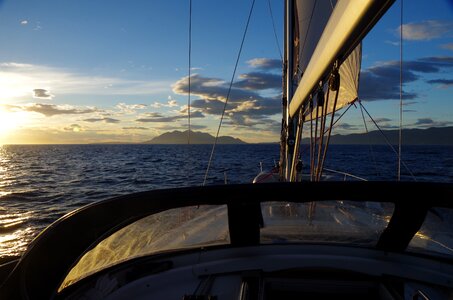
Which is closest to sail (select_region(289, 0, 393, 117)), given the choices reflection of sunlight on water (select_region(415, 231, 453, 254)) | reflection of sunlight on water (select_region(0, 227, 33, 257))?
reflection of sunlight on water (select_region(415, 231, 453, 254))

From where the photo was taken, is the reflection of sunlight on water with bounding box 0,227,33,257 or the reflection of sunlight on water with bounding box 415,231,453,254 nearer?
the reflection of sunlight on water with bounding box 415,231,453,254

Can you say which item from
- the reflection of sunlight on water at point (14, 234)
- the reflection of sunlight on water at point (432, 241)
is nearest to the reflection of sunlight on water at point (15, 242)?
the reflection of sunlight on water at point (14, 234)

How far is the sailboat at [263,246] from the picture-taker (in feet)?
6.32

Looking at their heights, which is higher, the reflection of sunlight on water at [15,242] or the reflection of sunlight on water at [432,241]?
the reflection of sunlight on water at [432,241]

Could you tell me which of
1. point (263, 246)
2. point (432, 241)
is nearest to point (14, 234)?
point (263, 246)

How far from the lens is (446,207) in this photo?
7.75 ft

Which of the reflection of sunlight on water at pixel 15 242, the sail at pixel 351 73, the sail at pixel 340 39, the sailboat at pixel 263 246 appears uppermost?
the sail at pixel 351 73

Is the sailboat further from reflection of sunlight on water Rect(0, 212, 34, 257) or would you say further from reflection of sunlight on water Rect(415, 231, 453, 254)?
reflection of sunlight on water Rect(0, 212, 34, 257)

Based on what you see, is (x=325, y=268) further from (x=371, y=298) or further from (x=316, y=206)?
(x=316, y=206)

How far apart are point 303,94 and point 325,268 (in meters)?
2.52

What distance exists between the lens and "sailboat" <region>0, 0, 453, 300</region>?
75.8 inches

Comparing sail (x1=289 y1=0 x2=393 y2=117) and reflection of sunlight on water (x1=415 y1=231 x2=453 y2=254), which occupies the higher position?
sail (x1=289 y1=0 x2=393 y2=117)

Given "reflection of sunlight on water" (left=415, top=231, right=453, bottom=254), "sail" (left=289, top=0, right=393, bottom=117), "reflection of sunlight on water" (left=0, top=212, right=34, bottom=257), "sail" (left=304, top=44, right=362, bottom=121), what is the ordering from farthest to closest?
"reflection of sunlight on water" (left=0, top=212, right=34, bottom=257)
"sail" (left=304, top=44, right=362, bottom=121)
"reflection of sunlight on water" (left=415, top=231, right=453, bottom=254)
"sail" (left=289, top=0, right=393, bottom=117)

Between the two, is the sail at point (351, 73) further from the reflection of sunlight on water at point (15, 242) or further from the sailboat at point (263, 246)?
the reflection of sunlight on water at point (15, 242)
